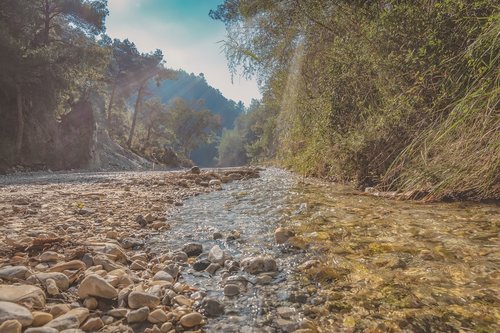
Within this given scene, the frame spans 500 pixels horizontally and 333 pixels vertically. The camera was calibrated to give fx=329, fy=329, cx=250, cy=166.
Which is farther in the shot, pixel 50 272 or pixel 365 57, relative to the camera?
pixel 365 57

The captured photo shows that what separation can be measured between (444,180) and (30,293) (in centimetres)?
381

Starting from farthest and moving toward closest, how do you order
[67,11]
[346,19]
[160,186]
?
[67,11]
[160,186]
[346,19]

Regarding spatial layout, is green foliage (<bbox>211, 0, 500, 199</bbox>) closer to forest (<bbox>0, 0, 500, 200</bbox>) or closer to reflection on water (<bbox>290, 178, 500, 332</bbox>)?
forest (<bbox>0, 0, 500, 200</bbox>)

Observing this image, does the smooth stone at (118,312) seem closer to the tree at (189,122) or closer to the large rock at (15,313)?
the large rock at (15,313)

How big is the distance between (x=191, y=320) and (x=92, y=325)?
478 mm

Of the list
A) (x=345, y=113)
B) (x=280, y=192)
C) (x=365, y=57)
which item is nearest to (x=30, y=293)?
→ (x=280, y=192)

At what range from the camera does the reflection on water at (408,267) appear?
5.49 ft

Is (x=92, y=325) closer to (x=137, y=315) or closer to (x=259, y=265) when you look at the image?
(x=137, y=315)

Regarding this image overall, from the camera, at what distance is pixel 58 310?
1695 millimetres

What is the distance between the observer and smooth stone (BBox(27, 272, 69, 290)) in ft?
6.51

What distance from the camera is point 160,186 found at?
8242 millimetres

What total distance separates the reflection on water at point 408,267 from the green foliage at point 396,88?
2.07 ft

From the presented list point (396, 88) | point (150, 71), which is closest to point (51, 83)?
point (396, 88)

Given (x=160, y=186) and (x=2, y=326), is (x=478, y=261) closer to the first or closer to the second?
(x=2, y=326)
